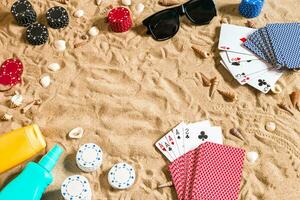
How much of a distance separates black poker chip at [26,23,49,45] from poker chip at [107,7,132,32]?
0.88 feet

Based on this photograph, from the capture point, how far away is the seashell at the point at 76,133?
5.29 feet

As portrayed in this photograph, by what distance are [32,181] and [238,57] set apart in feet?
3.00

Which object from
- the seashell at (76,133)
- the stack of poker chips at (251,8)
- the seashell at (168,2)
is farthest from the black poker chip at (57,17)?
the stack of poker chips at (251,8)

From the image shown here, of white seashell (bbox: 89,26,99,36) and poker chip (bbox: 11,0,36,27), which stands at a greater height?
poker chip (bbox: 11,0,36,27)

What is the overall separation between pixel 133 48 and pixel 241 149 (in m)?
0.60

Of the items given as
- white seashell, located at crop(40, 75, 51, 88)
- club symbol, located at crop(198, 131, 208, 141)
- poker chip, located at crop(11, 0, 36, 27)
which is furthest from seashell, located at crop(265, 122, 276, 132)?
poker chip, located at crop(11, 0, 36, 27)

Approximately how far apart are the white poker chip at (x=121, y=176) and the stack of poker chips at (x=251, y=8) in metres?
0.86

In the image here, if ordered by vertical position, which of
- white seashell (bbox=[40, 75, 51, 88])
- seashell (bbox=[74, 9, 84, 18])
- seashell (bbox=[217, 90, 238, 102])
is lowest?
seashell (bbox=[217, 90, 238, 102])

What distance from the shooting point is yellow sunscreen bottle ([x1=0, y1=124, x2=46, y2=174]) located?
4.88ft

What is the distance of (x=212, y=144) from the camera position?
62.2 inches

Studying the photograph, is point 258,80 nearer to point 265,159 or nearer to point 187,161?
point 265,159

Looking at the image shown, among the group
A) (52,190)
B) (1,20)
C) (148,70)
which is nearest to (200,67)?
(148,70)

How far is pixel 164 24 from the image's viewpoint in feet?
6.11

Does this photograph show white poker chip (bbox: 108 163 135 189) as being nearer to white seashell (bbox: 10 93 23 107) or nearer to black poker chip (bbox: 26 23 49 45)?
white seashell (bbox: 10 93 23 107)
